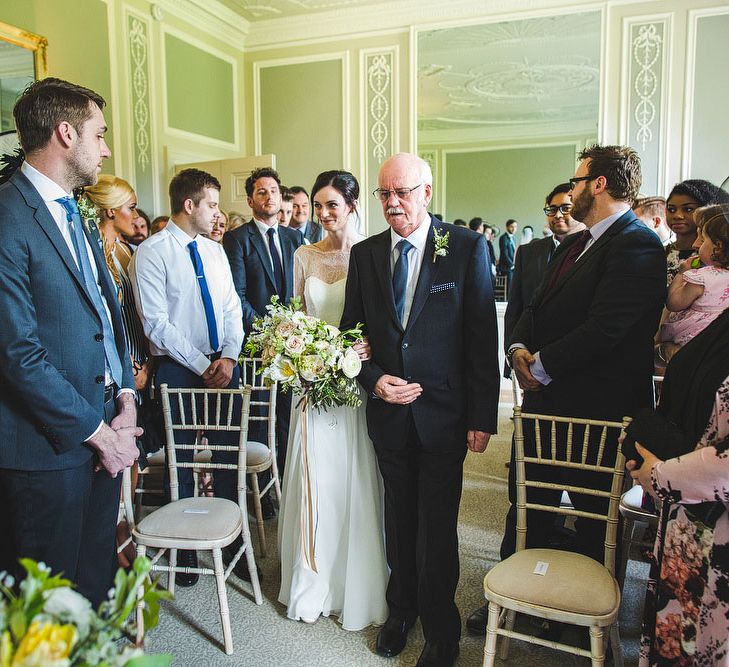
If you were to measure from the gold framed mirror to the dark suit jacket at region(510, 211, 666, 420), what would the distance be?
432 cm

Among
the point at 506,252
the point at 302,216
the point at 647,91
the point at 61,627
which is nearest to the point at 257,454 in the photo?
the point at 61,627

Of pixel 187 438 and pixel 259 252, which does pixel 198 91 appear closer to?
pixel 259 252

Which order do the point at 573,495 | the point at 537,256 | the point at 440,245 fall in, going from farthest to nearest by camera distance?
the point at 537,256 < the point at 573,495 < the point at 440,245

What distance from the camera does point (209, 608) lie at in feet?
8.93

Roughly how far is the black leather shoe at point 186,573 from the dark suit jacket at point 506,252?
4.90 m

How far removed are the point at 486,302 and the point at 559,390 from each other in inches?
20.4

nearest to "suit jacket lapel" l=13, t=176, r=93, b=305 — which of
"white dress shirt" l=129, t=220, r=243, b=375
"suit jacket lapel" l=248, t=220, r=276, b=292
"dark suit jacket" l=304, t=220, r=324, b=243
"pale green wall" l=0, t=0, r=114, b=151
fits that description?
"white dress shirt" l=129, t=220, r=243, b=375

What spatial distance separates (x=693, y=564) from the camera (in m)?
1.59

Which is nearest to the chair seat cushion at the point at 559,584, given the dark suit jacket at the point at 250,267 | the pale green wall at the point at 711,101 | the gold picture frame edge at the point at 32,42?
the dark suit jacket at the point at 250,267

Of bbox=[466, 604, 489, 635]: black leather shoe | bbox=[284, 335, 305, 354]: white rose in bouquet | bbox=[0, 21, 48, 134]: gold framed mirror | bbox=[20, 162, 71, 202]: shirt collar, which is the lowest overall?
bbox=[466, 604, 489, 635]: black leather shoe

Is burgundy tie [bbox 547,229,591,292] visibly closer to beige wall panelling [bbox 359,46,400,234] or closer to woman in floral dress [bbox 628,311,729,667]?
woman in floral dress [bbox 628,311,729,667]

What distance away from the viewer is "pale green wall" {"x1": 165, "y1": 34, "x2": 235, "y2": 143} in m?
6.51

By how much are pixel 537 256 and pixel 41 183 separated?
2.92 metres

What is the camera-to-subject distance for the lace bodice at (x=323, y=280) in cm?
270
